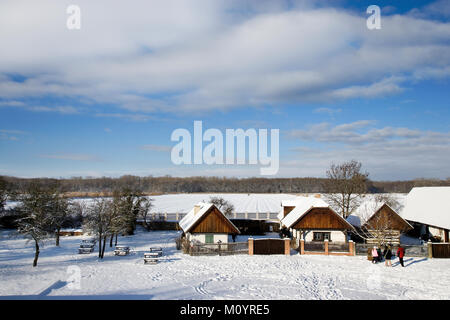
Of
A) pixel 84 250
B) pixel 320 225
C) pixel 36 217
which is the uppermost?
pixel 36 217

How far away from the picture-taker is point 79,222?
145 ft

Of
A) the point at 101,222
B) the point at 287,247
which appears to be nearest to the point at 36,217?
the point at 101,222

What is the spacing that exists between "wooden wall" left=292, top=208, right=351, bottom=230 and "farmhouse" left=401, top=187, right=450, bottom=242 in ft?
31.8

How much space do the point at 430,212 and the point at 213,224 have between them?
22541 mm

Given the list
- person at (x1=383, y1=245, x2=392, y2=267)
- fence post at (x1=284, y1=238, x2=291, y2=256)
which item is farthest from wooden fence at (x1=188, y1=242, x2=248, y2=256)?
person at (x1=383, y1=245, x2=392, y2=267)

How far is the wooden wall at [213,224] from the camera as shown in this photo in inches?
1053

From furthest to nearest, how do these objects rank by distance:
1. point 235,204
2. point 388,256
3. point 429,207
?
point 235,204
point 429,207
point 388,256

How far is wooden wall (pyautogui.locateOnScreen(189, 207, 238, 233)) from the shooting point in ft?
87.7

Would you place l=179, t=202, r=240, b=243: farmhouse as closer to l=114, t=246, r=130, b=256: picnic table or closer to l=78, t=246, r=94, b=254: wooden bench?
l=114, t=246, r=130, b=256: picnic table

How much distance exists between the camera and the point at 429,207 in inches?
1282

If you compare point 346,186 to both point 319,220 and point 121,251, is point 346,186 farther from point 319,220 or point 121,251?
point 121,251

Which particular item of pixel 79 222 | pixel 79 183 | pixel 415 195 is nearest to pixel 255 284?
pixel 415 195

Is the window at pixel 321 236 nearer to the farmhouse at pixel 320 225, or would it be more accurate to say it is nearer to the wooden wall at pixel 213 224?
the farmhouse at pixel 320 225

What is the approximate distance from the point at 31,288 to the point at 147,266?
275 inches
